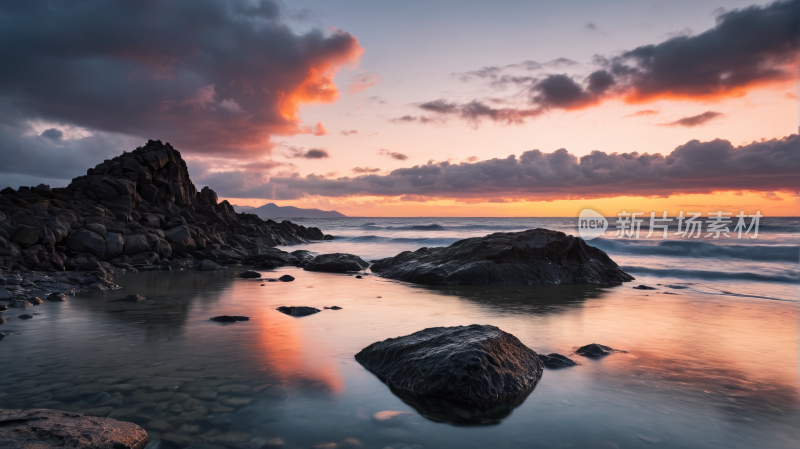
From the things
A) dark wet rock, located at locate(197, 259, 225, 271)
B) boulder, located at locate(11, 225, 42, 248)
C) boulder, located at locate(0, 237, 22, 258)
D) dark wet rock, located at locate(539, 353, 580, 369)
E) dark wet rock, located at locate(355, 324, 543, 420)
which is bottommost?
dark wet rock, located at locate(197, 259, 225, 271)

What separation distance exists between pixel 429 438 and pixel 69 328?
26.5 ft

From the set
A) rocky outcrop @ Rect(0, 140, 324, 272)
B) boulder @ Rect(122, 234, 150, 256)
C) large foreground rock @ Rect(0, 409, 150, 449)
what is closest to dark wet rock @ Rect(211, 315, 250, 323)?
large foreground rock @ Rect(0, 409, 150, 449)

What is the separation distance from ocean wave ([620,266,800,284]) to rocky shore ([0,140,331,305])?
1863 cm

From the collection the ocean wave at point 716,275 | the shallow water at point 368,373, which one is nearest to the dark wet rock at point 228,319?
the shallow water at point 368,373

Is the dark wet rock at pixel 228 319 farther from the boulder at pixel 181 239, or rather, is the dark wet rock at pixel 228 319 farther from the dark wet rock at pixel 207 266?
the boulder at pixel 181 239

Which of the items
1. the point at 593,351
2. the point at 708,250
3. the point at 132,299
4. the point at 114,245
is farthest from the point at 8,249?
the point at 708,250

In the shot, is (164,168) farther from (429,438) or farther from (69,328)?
(429,438)

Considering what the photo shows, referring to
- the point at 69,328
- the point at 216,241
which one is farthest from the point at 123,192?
the point at 69,328

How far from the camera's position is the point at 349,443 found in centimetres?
420

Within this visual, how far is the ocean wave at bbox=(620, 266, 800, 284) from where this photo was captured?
19.3 meters

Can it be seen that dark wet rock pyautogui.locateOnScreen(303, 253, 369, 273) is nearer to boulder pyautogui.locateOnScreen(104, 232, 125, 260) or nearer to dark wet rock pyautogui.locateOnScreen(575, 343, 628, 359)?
boulder pyautogui.locateOnScreen(104, 232, 125, 260)

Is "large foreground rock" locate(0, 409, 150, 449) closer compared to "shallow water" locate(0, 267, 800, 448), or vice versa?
"large foreground rock" locate(0, 409, 150, 449)

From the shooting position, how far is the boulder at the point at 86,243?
17.9m

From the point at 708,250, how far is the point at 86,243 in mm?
36813
